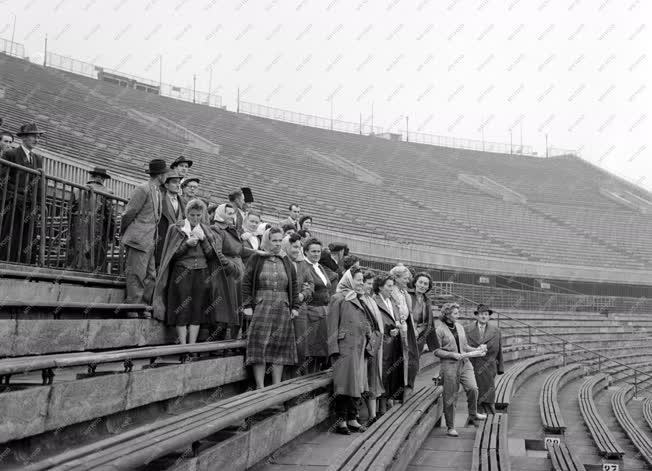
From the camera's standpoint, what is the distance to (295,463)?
4375 mm

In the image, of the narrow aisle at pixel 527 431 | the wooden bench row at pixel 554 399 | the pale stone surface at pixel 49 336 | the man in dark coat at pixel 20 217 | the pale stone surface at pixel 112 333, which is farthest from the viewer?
the wooden bench row at pixel 554 399

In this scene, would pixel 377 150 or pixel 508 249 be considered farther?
pixel 377 150

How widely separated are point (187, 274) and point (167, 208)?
86 cm

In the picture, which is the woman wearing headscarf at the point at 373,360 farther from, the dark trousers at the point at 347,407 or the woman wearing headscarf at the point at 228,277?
the woman wearing headscarf at the point at 228,277

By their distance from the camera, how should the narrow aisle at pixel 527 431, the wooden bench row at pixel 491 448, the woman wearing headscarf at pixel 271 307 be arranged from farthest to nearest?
the narrow aisle at pixel 527 431 → the woman wearing headscarf at pixel 271 307 → the wooden bench row at pixel 491 448

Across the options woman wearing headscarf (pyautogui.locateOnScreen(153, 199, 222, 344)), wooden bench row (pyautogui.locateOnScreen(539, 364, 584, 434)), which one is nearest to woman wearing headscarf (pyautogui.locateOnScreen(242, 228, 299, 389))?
woman wearing headscarf (pyautogui.locateOnScreen(153, 199, 222, 344))

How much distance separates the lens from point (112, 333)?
475cm

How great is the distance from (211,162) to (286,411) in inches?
783

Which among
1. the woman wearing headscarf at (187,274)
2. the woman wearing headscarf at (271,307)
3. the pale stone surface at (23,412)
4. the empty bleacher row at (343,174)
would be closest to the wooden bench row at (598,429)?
the woman wearing headscarf at (271,307)

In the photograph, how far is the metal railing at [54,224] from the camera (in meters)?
5.39

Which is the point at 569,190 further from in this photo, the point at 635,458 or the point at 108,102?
the point at 635,458

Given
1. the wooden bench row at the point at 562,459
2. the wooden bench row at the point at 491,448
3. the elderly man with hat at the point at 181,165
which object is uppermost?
the elderly man with hat at the point at 181,165

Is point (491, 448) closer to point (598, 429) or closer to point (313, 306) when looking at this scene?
point (313, 306)

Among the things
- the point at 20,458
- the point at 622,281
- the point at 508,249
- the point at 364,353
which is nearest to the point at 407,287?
the point at 364,353
